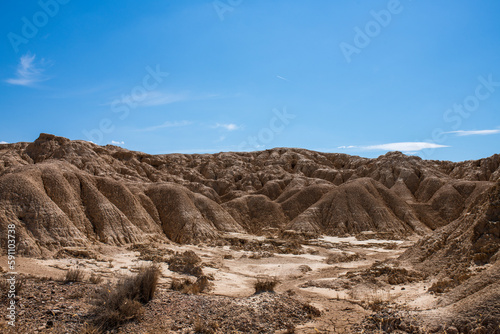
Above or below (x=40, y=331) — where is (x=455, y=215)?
above

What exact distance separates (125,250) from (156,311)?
46.0ft

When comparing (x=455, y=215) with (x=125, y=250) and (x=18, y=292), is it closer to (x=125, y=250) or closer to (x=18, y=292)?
(x=125, y=250)

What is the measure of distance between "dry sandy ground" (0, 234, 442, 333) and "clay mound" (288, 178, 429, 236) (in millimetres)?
12801

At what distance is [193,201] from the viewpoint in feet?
131

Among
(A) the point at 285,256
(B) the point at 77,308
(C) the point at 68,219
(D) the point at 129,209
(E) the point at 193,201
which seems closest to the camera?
(B) the point at 77,308

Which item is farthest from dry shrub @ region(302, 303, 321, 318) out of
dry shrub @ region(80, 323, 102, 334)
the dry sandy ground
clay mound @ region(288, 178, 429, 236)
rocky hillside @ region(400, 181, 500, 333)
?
clay mound @ region(288, 178, 429, 236)

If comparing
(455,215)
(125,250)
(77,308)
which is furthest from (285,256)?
(455,215)

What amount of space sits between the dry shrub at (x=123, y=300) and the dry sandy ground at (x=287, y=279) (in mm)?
580

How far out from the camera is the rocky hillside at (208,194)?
76.5 feet

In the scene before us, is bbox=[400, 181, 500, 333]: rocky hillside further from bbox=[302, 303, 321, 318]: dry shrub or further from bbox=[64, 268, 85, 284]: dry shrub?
bbox=[64, 268, 85, 284]: dry shrub

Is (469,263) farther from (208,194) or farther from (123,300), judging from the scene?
(208,194)

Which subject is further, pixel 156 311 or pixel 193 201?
pixel 193 201

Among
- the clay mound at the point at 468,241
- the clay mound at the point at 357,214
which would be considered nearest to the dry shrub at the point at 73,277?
the clay mound at the point at 468,241

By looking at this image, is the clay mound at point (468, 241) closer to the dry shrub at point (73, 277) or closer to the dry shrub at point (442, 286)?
the dry shrub at point (442, 286)
